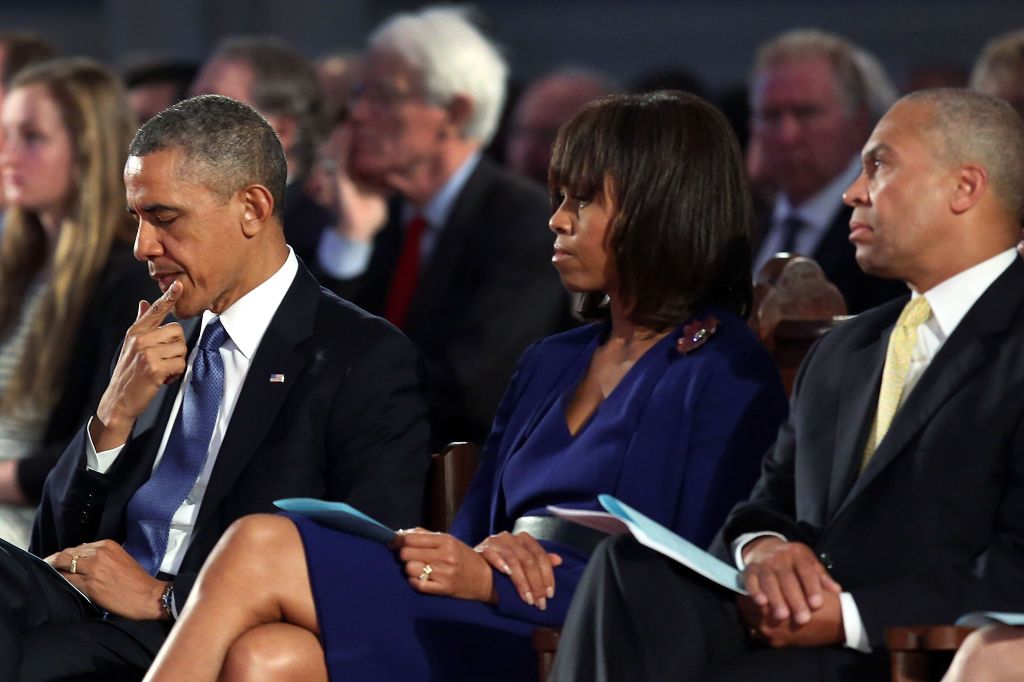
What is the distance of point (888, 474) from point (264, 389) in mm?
1202

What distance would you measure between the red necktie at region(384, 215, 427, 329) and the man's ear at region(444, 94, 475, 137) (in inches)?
13.5

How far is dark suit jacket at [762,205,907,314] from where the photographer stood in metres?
4.99

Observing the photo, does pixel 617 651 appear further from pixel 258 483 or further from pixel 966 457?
pixel 258 483

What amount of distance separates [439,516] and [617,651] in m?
0.97

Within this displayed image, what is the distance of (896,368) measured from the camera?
324 centimetres

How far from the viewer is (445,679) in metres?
3.22

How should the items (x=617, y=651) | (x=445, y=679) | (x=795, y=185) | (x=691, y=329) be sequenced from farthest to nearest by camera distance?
(x=795, y=185)
(x=691, y=329)
(x=445, y=679)
(x=617, y=651)

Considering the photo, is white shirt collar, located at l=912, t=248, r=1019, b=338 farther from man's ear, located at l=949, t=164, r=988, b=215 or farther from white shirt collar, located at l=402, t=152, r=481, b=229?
white shirt collar, located at l=402, t=152, r=481, b=229

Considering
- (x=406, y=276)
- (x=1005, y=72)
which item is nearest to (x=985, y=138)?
(x=406, y=276)

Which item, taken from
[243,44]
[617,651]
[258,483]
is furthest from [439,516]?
[243,44]

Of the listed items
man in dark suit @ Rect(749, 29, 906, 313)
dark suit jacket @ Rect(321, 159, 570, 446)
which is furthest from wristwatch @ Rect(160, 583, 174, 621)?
man in dark suit @ Rect(749, 29, 906, 313)

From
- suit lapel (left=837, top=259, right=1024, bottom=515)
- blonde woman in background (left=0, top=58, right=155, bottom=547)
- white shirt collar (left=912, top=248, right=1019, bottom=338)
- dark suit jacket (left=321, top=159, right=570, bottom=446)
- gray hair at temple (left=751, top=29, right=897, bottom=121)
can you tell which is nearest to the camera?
suit lapel (left=837, top=259, right=1024, bottom=515)

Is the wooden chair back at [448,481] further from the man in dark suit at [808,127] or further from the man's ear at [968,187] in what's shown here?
the man in dark suit at [808,127]

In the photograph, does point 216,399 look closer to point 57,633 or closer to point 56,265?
point 57,633
